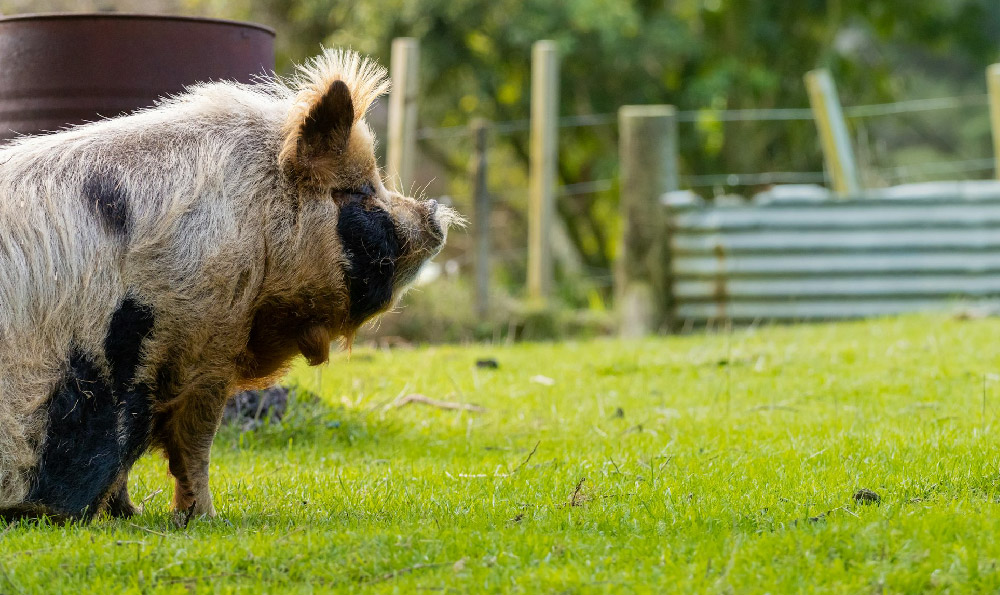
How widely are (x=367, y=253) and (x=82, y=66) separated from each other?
186cm

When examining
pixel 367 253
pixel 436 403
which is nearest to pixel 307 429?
pixel 436 403

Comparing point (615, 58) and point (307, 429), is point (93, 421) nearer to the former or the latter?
point (307, 429)

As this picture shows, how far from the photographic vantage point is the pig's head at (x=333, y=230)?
4422 millimetres

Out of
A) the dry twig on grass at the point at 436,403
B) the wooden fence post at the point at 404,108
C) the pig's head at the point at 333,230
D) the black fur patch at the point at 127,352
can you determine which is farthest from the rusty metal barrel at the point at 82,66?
the wooden fence post at the point at 404,108

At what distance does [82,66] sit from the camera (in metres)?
5.41

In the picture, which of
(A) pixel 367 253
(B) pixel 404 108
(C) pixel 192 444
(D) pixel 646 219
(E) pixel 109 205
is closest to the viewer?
(E) pixel 109 205

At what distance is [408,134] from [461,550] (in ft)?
26.8

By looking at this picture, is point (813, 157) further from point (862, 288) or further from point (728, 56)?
point (862, 288)

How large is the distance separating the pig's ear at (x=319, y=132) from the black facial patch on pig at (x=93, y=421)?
2.68 feet

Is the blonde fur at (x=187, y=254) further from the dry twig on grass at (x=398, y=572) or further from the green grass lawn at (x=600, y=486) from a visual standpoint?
the dry twig on grass at (x=398, y=572)

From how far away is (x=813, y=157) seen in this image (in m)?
17.7

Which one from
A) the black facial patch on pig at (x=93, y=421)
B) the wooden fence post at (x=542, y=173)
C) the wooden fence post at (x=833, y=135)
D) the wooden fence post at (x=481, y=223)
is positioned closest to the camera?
the black facial patch on pig at (x=93, y=421)

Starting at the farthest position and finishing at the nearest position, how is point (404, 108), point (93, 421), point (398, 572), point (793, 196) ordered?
1. point (404, 108)
2. point (793, 196)
3. point (93, 421)
4. point (398, 572)

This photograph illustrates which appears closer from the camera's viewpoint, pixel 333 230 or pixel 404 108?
pixel 333 230
